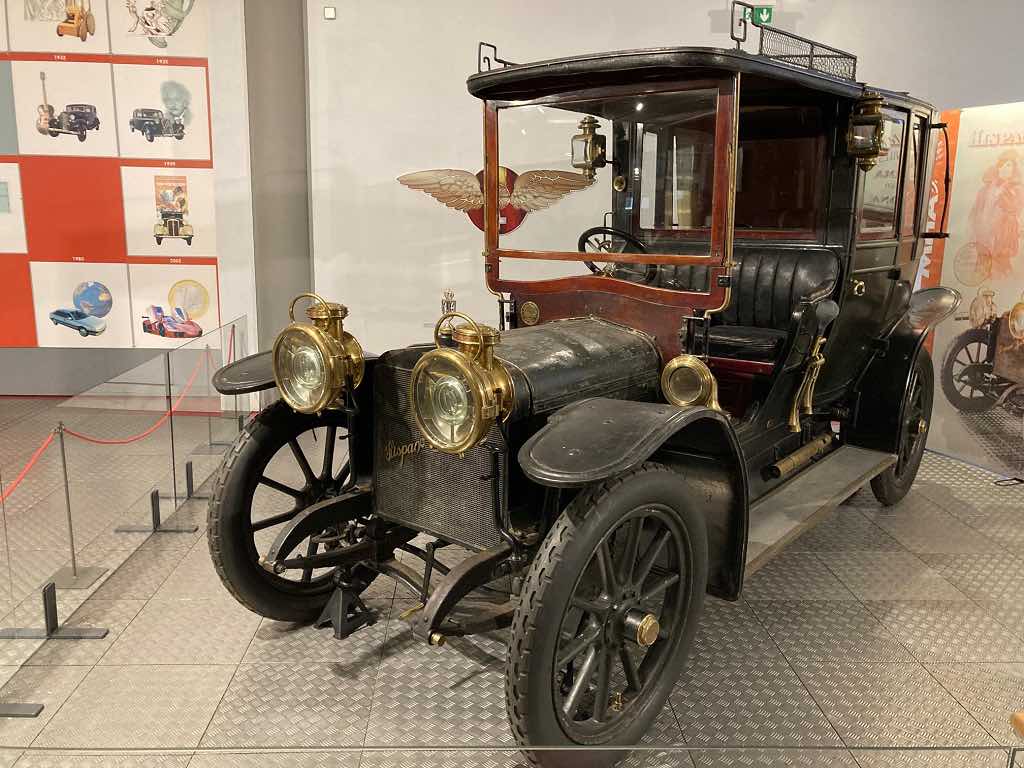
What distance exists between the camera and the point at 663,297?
2.58m

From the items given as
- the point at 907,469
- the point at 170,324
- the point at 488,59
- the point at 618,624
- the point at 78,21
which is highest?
the point at 78,21

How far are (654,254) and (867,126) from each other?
1.03 meters

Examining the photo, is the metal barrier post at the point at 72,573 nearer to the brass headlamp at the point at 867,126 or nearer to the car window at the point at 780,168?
the car window at the point at 780,168

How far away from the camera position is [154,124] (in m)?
5.07

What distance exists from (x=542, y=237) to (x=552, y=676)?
1.58m

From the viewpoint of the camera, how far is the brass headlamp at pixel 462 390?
6.63 feet

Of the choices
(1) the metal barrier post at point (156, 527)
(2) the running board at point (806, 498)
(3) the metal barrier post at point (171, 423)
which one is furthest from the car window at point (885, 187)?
(1) the metal barrier post at point (156, 527)

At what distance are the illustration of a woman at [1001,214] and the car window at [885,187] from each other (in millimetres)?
1136

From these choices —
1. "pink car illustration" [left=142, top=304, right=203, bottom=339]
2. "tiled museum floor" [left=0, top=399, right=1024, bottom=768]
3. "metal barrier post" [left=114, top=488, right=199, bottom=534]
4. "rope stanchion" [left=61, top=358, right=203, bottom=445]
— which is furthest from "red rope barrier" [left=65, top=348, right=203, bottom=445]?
"pink car illustration" [left=142, top=304, right=203, bottom=339]

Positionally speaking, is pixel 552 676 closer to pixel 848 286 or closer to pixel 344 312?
pixel 344 312

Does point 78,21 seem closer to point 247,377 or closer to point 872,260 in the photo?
point 247,377

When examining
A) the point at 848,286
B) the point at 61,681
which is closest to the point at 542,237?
the point at 848,286

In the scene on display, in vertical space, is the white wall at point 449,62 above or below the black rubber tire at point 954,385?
above

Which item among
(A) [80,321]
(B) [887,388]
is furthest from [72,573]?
(B) [887,388]
